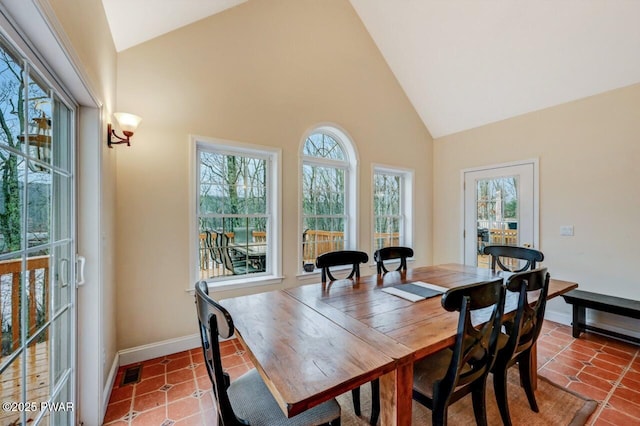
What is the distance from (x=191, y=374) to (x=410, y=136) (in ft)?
13.9

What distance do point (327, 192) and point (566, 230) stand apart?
2.97m

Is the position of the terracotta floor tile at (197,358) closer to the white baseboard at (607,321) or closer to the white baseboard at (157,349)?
the white baseboard at (157,349)

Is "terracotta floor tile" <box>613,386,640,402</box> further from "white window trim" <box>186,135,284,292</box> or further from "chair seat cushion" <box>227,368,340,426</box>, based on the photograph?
"white window trim" <box>186,135,284,292</box>

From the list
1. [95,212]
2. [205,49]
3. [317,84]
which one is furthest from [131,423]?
[317,84]

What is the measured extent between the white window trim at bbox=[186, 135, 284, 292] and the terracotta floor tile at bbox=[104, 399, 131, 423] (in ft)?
3.14

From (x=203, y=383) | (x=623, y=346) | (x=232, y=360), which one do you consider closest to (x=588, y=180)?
(x=623, y=346)

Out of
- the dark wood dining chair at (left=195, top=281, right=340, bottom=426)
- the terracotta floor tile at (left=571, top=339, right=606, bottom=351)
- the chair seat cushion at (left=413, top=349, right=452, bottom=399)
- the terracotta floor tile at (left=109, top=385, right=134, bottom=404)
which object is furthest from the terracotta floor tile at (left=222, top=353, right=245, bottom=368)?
the terracotta floor tile at (left=571, top=339, right=606, bottom=351)

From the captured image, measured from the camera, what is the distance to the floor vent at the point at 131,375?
2209mm

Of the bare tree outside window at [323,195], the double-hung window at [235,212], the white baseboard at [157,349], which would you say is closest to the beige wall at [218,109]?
the white baseboard at [157,349]

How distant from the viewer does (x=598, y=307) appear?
9.39 feet

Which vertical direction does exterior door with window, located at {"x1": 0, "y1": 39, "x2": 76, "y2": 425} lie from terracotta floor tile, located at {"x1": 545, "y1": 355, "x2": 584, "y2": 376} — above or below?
above

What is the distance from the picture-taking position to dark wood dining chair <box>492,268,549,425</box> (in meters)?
1.55

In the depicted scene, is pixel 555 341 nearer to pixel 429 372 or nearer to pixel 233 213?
pixel 429 372

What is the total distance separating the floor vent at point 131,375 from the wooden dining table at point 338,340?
128 centimetres
